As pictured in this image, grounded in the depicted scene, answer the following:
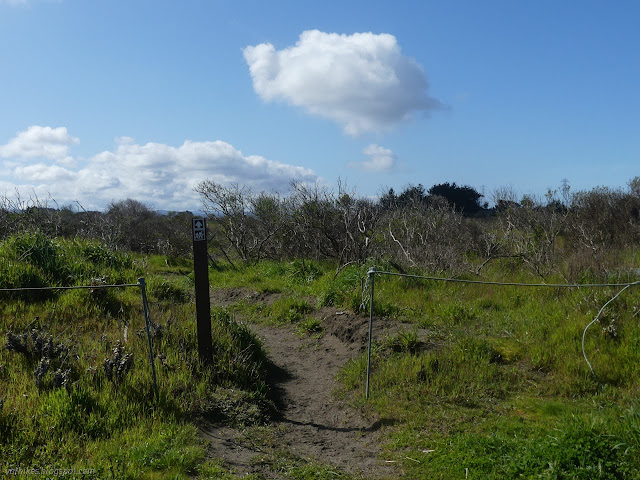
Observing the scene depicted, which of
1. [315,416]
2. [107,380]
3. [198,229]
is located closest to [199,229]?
[198,229]

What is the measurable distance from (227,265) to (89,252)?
22.0ft

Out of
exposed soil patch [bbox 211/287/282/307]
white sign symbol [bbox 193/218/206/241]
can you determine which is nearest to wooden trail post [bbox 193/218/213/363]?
white sign symbol [bbox 193/218/206/241]

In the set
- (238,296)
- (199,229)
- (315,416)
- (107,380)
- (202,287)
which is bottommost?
(315,416)

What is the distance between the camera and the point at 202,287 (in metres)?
5.54

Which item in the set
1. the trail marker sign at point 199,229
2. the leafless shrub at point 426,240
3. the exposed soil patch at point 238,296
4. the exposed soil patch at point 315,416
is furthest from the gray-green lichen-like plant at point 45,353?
the leafless shrub at point 426,240

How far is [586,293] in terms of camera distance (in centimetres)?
730

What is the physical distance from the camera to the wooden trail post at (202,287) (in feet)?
17.8

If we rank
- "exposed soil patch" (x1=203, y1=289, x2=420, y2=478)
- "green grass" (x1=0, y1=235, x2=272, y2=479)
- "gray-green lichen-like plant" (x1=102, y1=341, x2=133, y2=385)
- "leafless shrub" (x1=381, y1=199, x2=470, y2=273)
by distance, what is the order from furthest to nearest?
"leafless shrub" (x1=381, y1=199, x2=470, y2=273)
"gray-green lichen-like plant" (x1=102, y1=341, x2=133, y2=385)
"exposed soil patch" (x1=203, y1=289, x2=420, y2=478)
"green grass" (x1=0, y1=235, x2=272, y2=479)

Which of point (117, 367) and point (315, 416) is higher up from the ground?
point (117, 367)

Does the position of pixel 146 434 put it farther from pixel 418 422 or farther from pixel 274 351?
pixel 274 351

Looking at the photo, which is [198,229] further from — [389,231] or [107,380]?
[389,231]

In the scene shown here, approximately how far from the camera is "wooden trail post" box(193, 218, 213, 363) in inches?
213

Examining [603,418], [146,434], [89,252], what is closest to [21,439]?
[146,434]

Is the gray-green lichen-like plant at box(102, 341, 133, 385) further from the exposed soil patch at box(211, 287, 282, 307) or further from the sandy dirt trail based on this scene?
the exposed soil patch at box(211, 287, 282, 307)
